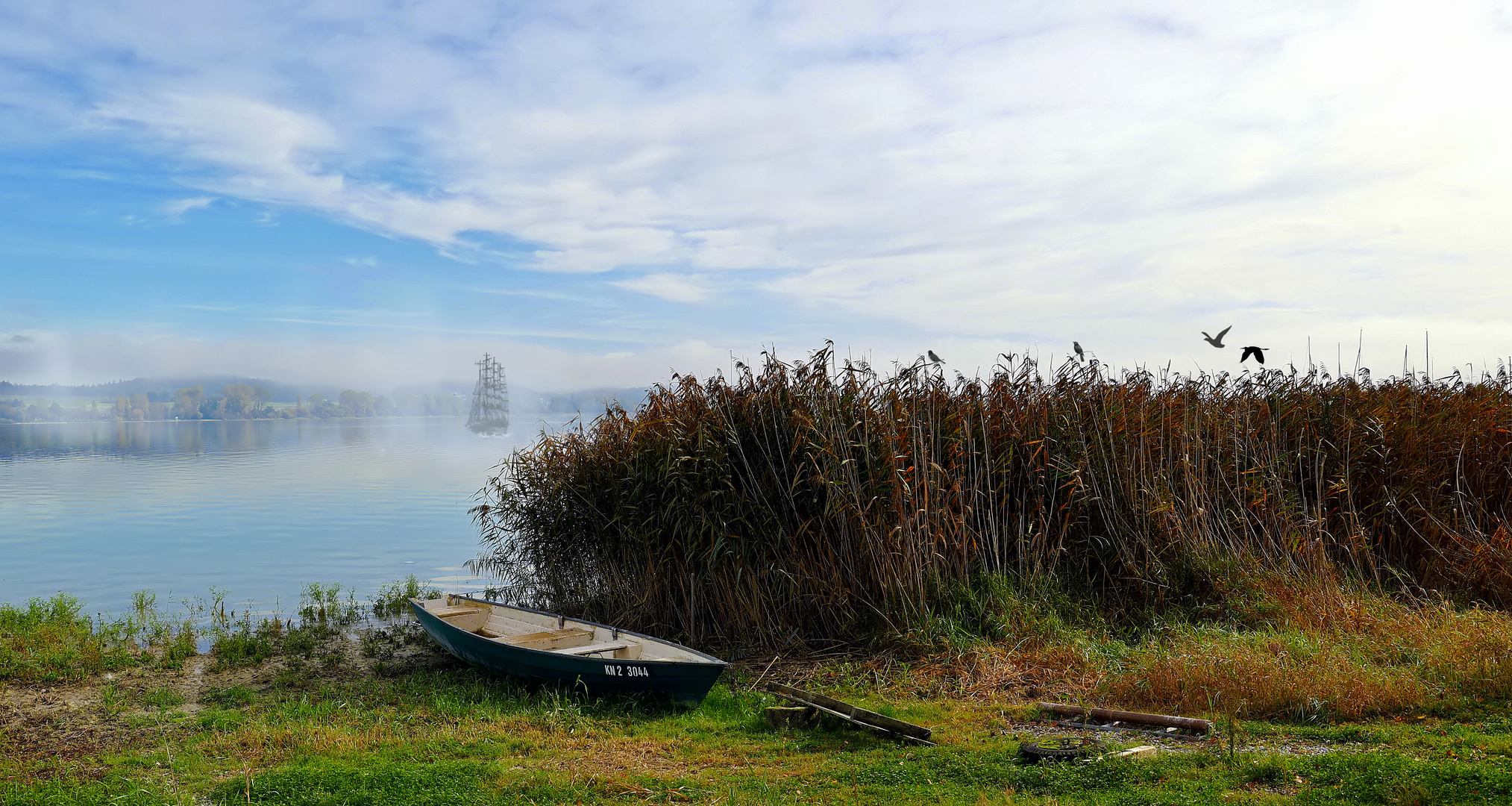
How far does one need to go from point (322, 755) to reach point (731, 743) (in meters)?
3.03

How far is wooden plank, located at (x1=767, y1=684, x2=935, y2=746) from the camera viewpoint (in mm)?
6539

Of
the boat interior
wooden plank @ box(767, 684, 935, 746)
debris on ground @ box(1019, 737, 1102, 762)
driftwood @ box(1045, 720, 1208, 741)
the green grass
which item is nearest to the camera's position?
the green grass

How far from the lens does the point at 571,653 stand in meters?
8.20

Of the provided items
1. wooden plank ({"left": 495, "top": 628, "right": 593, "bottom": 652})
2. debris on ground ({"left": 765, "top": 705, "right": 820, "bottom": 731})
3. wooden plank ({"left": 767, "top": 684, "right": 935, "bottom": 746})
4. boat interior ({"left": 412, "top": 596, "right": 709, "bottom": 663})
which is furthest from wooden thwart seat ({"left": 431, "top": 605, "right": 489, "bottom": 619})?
debris on ground ({"left": 765, "top": 705, "right": 820, "bottom": 731})

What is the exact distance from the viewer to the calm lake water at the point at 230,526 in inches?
723

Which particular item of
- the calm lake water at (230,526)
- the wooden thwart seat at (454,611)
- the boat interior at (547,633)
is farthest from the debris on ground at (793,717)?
the calm lake water at (230,526)

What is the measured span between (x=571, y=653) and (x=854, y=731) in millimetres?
2773

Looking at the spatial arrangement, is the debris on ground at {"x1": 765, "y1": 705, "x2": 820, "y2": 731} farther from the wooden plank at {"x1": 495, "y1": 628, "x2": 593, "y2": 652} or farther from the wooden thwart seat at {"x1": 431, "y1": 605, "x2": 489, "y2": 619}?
the wooden thwart seat at {"x1": 431, "y1": 605, "x2": 489, "y2": 619}

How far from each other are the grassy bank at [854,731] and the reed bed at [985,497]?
25.9 inches

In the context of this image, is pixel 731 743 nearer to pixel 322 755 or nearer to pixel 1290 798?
pixel 322 755

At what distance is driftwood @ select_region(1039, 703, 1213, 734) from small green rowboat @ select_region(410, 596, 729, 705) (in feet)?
9.12

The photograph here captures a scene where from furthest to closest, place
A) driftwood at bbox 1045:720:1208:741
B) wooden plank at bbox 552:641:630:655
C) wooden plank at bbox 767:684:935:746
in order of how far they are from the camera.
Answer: wooden plank at bbox 552:641:630:655 < wooden plank at bbox 767:684:935:746 < driftwood at bbox 1045:720:1208:741

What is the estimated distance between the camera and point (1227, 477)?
35.9 feet

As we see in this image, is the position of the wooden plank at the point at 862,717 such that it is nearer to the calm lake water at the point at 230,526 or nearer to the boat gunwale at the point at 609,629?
the boat gunwale at the point at 609,629
